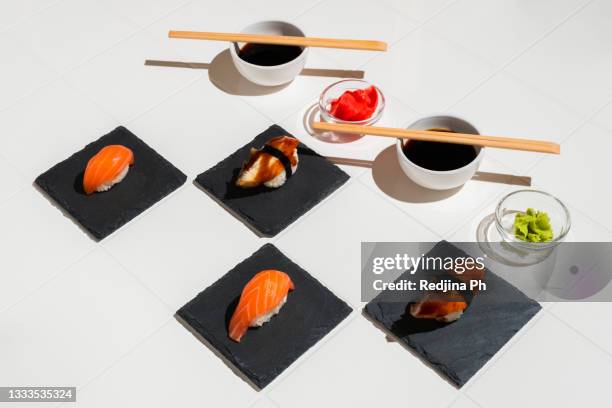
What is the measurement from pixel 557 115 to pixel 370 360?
972 mm

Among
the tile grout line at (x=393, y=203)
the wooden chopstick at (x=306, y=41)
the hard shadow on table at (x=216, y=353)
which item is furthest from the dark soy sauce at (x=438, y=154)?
the hard shadow on table at (x=216, y=353)

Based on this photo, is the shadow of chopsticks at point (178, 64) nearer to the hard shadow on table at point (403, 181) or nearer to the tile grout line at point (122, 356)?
the hard shadow on table at point (403, 181)

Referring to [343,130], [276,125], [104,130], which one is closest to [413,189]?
[343,130]

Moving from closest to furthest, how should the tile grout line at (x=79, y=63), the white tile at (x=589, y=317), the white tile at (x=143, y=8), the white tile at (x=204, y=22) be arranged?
1. the white tile at (x=589, y=317)
2. the tile grout line at (x=79, y=63)
3. the white tile at (x=204, y=22)
4. the white tile at (x=143, y=8)

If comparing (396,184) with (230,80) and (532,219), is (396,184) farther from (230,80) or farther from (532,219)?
(230,80)

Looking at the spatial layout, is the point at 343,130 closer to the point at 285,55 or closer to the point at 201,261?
the point at 285,55

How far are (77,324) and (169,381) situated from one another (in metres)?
0.28

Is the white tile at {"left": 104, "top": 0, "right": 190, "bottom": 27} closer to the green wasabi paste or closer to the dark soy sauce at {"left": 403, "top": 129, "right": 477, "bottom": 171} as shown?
the dark soy sauce at {"left": 403, "top": 129, "right": 477, "bottom": 171}

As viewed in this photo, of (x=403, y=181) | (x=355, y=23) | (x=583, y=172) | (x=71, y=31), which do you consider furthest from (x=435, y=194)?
(x=71, y=31)

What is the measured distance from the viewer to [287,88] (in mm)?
2494

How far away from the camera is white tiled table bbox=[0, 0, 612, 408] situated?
192 cm

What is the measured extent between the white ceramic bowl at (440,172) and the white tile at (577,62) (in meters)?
0.45

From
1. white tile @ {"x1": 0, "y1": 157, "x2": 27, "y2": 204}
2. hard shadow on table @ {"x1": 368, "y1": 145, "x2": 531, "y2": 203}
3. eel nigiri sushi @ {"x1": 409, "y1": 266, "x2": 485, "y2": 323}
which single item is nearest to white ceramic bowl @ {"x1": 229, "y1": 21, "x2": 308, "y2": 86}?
hard shadow on table @ {"x1": 368, "y1": 145, "x2": 531, "y2": 203}

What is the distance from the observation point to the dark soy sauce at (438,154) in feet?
7.01
